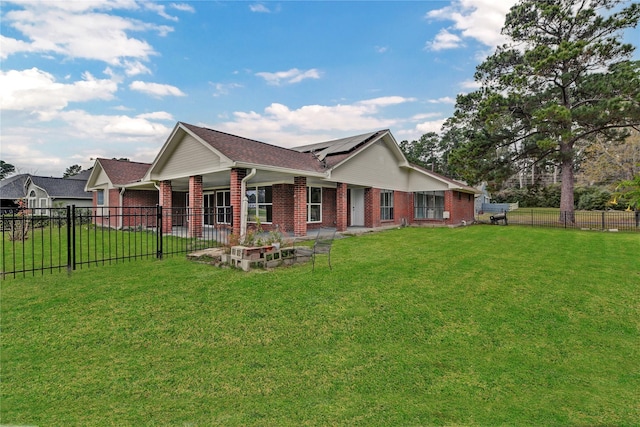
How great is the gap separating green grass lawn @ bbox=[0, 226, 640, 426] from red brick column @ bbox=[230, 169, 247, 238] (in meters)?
4.08

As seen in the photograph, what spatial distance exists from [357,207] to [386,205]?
2186mm

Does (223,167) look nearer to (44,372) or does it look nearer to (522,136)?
(44,372)

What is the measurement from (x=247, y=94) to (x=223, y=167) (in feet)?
24.2

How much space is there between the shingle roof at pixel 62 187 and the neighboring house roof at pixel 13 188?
562 cm

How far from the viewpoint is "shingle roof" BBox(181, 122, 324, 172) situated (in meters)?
11.3

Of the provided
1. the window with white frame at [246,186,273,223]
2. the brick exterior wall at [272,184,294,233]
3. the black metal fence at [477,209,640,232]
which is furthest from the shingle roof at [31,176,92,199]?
the black metal fence at [477,209,640,232]

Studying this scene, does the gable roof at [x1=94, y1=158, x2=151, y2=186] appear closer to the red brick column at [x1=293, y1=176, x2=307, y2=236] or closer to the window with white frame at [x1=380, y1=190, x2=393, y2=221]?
the red brick column at [x1=293, y1=176, x2=307, y2=236]

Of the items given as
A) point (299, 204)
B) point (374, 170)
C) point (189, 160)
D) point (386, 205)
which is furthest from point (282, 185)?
point (386, 205)

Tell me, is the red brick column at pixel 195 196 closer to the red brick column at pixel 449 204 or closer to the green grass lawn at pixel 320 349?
the green grass lawn at pixel 320 349

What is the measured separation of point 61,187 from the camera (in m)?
32.7

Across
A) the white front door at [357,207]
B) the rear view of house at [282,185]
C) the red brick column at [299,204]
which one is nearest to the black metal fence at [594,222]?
the rear view of house at [282,185]

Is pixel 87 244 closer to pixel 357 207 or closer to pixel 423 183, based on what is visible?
pixel 357 207

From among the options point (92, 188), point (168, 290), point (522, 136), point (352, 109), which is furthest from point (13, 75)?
point (522, 136)

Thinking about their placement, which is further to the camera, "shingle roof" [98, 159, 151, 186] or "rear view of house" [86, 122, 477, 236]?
"shingle roof" [98, 159, 151, 186]
